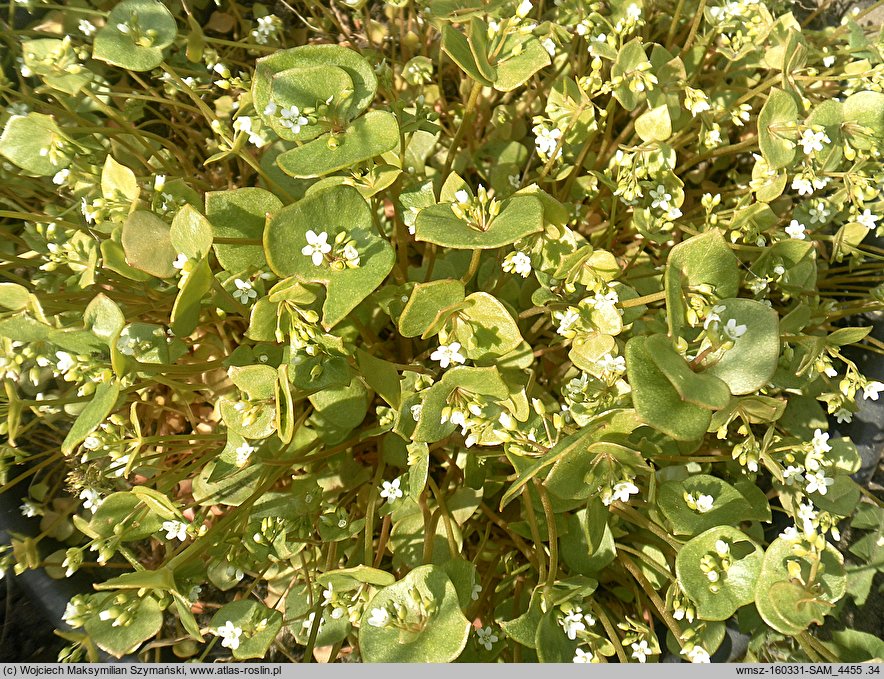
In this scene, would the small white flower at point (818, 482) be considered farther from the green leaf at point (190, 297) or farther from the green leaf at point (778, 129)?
the green leaf at point (190, 297)

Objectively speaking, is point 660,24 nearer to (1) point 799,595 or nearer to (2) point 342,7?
(2) point 342,7

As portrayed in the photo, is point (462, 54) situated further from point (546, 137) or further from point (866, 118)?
point (866, 118)

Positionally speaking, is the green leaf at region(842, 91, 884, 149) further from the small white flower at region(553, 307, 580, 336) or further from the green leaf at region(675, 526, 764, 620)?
the green leaf at region(675, 526, 764, 620)

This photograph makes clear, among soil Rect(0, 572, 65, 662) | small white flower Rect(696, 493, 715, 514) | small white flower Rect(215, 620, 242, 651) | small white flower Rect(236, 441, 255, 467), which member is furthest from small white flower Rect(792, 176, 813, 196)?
soil Rect(0, 572, 65, 662)

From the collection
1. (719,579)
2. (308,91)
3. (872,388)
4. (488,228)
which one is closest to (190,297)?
(308,91)

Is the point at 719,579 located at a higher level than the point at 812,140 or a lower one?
lower

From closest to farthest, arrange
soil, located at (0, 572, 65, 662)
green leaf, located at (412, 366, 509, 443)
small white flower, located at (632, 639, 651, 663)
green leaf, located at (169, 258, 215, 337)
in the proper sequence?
green leaf, located at (169, 258, 215, 337), green leaf, located at (412, 366, 509, 443), small white flower, located at (632, 639, 651, 663), soil, located at (0, 572, 65, 662)

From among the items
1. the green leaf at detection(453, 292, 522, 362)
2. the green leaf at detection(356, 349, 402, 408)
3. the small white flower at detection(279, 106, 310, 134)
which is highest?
the small white flower at detection(279, 106, 310, 134)
